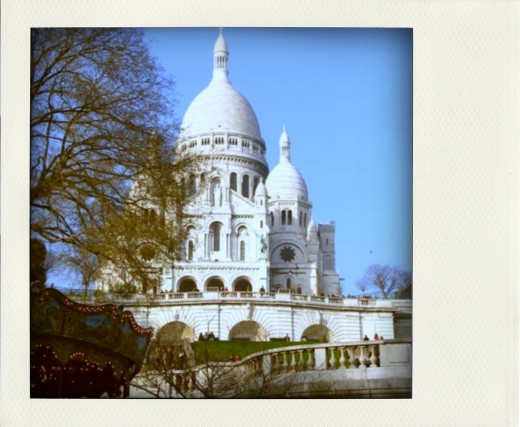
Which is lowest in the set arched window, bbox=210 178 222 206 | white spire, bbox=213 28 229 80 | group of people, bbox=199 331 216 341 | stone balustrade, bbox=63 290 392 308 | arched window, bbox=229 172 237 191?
group of people, bbox=199 331 216 341

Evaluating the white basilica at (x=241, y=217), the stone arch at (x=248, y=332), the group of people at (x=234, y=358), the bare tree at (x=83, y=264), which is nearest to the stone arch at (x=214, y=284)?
the white basilica at (x=241, y=217)

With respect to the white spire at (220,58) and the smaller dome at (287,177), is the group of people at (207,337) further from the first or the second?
the white spire at (220,58)

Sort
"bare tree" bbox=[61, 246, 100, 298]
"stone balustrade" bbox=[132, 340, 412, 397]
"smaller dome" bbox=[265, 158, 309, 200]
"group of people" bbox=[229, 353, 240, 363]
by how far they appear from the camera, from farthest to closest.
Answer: "smaller dome" bbox=[265, 158, 309, 200] < "group of people" bbox=[229, 353, 240, 363] < "bare tree" bbox=[61, 246, 100, 298] < "stone balustrade" bbox=[132, 340, 412, 397]

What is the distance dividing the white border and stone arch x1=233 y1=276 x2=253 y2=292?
1442 mm

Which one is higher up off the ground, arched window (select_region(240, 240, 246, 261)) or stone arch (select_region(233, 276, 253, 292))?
arched window (select_region(240, 240, 246, 261))

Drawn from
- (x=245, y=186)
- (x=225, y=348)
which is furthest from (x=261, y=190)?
(x=225, y=348)

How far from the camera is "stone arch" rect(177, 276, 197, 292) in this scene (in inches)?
331

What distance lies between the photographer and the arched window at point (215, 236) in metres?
8.52

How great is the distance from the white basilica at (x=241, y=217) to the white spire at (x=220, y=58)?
0.06 ft

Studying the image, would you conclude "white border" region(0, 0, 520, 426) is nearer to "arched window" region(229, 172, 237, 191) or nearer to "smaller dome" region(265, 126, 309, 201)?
"smaller dome" region(265, 126, 309, 201)

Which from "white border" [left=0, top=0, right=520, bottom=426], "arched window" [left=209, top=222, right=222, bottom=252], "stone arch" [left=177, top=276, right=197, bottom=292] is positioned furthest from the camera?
"arched window" [left=209, top=222, right=222, bottom=252]

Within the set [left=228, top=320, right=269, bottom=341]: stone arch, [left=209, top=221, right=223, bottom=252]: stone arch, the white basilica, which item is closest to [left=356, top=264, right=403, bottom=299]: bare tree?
the white basilica

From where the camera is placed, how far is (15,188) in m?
7.52
